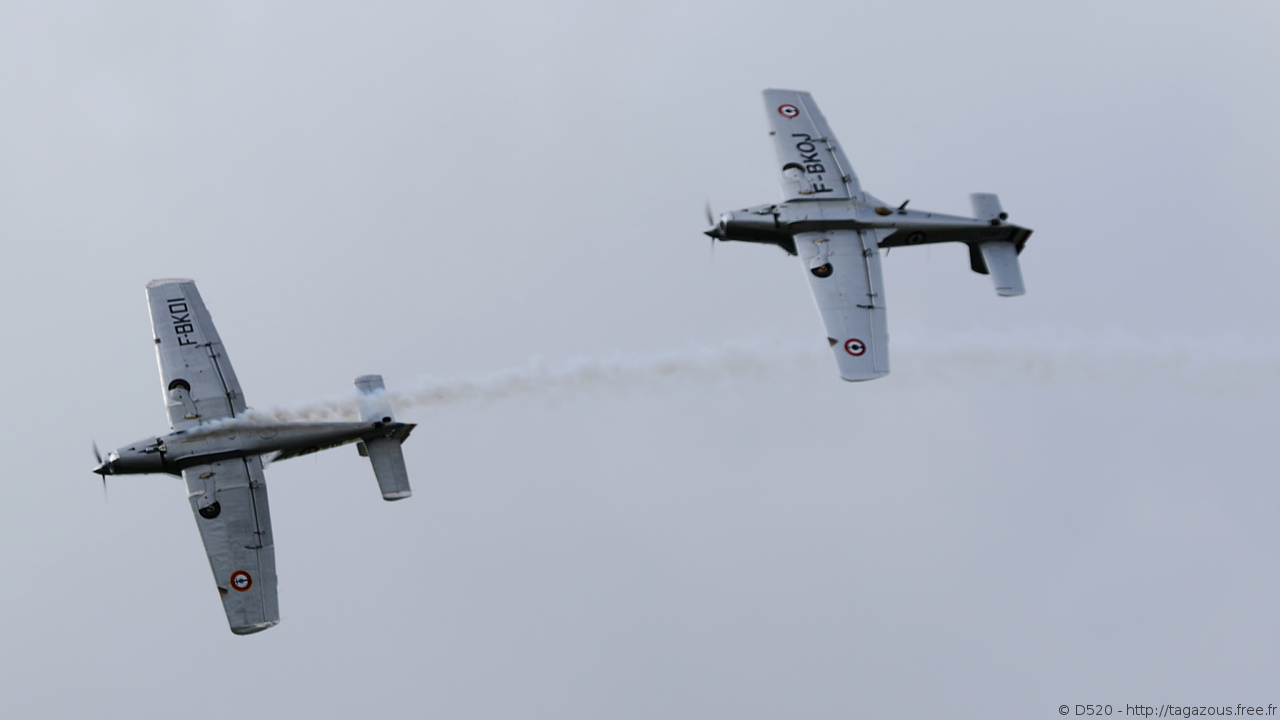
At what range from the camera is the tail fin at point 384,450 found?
48.6 m

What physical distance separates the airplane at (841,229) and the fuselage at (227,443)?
1285 cm

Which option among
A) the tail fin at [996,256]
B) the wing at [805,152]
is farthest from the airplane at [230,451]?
the tail fin at [996,256]

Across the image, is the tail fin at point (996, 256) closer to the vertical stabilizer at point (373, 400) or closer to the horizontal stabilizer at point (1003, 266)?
the horizontal stabilizer at point (1003, 266)

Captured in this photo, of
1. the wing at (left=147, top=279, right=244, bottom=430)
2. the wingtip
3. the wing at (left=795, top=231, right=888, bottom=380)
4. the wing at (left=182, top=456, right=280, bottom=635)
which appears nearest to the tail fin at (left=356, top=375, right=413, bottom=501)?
the wing at (left=182, top=456, right=280, bottom=635)

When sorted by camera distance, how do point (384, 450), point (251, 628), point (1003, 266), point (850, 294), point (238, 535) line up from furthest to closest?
point (1003, 266) → point (850, 294) → point (384, 450) → point (238, 535) → point (251, 628)

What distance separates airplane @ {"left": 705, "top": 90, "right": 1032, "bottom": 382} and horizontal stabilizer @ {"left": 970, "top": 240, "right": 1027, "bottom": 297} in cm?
3

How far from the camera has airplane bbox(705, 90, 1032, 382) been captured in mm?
50688

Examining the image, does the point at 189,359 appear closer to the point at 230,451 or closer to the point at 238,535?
the point at 230,451

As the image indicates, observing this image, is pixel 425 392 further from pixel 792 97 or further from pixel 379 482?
pixel 792 97

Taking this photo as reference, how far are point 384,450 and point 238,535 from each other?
469cm

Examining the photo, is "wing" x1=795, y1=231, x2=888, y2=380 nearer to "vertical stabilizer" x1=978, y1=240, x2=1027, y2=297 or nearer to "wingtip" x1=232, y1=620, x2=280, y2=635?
"vertical stabilizer" x1=978, y1=240, x2=1027, y2=297

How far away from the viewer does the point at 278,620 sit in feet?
152

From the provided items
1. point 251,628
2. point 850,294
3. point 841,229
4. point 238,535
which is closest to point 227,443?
point 238,535

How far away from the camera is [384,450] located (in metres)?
48.9
